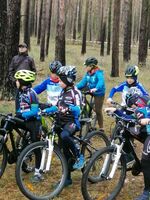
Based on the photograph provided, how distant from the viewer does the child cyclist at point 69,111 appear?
5898 mm

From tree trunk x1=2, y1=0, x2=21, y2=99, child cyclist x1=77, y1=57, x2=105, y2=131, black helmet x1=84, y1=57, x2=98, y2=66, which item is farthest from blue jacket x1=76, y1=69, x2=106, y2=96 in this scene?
tree trunk x1=2, y1=0, x2=21, y2=99

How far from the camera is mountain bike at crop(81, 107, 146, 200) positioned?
5500 millimetres

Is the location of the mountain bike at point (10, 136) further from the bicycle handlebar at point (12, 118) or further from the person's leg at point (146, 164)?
the person's leg at point (146, 164)

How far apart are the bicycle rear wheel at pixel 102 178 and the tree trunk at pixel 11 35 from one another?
6.81 meters

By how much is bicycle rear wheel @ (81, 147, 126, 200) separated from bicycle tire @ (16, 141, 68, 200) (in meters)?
0.42

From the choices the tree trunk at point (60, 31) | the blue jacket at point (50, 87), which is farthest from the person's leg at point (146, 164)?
the tree trunk at point (60, 31)

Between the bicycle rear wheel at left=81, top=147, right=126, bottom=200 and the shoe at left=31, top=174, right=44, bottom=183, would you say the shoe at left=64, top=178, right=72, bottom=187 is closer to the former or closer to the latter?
the shoe at left=31, top=174, right=44, bottom=183

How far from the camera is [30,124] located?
613 cm

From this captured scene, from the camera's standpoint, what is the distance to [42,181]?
6.03 meters

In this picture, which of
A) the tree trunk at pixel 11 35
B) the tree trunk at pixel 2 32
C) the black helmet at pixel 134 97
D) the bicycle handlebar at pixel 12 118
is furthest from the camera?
the tree trunk at pixel 2 32

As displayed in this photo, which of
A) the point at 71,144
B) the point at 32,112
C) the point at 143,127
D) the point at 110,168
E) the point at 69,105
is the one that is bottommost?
the point at 110,168

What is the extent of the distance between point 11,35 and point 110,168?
289 inches

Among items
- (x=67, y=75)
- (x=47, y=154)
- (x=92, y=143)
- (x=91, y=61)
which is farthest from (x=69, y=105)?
(x=91, y=61)

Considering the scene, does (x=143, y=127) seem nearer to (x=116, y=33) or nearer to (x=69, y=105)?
(x=69, y=105)
